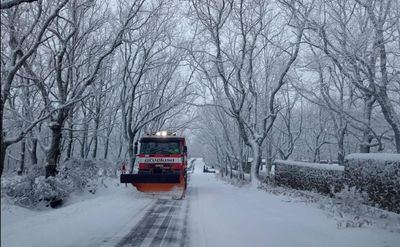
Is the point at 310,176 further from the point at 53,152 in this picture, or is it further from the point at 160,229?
the point at 53,152

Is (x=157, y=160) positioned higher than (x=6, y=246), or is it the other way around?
(x=157, y=160)

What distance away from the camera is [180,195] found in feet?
65.9

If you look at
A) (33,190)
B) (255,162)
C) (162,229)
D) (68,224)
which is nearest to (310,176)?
(255,162)

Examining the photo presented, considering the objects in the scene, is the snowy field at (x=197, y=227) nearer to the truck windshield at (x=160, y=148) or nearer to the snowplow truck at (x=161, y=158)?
the snowplow truck at (x=161, y=158)

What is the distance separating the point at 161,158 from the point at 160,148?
0.59 metres

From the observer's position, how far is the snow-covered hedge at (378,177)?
40.4ft

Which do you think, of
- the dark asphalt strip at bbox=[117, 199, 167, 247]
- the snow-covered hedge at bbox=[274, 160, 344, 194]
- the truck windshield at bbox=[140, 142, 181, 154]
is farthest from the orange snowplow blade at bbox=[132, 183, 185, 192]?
the snow-covered hedge at bbox=[274, 160, 344, 194]

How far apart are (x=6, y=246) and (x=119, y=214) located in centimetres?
592

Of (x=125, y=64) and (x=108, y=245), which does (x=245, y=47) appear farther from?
(x=108, y=245)

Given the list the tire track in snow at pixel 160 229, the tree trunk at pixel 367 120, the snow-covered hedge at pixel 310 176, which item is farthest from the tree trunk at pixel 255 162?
the tire track in snow at pixel 160 229

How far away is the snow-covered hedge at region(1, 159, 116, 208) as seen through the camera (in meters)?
14.4

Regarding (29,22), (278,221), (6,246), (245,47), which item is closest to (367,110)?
(245,47)

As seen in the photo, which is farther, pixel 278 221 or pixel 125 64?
pixel 125 64

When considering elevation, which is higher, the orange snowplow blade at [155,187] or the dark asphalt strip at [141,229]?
the orange snowplow blade at [155,187]
